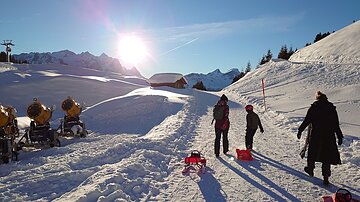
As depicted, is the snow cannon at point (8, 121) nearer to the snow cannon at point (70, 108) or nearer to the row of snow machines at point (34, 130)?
Answer: the row of snow machines at point (34, 130)

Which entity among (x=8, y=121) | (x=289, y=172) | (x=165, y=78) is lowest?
(x=289, y=172)

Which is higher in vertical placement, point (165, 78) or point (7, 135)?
point (165, 78)

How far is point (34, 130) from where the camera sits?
12.2 metres

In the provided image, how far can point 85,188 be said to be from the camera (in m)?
6.39

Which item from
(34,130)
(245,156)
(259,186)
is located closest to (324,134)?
(259,186)

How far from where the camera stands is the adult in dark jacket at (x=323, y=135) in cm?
715

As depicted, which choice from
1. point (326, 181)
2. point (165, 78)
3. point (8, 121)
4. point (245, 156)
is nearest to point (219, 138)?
point (245, 156)

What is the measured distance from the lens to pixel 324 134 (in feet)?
24.0

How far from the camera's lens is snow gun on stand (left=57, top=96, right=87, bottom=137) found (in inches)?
557

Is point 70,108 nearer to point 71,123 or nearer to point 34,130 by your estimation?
point 71,123

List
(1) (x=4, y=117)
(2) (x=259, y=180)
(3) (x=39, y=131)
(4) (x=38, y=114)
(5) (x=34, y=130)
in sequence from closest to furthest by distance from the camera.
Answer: (2) (x=259, y=180)
(1) (x=4, y=117)
(3) (x=39, y=131)
(5) (x=34, y=130)
(4) (x=38, y=114)

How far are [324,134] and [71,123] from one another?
11.4 m

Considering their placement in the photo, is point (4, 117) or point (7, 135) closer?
point (4, 117)

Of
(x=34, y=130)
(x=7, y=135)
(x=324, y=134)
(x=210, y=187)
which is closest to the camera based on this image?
(x=210, y=187)
